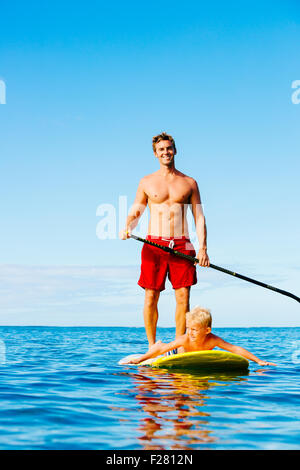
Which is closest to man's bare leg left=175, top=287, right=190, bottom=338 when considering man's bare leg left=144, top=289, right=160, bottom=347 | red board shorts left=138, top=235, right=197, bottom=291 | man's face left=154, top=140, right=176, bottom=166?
red board shorts left=138, top=235, right=197, bottom=291

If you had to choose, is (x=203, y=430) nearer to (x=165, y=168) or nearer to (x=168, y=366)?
(x=168, y=366)

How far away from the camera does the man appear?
904 centimetres

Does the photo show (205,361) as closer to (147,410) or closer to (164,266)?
(164,266)

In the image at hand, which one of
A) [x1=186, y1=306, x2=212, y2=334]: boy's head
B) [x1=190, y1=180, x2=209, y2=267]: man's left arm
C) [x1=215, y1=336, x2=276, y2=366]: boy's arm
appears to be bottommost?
[x1=215, y1=336, x2=276, y2=366]: boy's arm

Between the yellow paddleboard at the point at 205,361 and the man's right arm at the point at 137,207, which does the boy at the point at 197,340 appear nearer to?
the yellow paddleboard at the point at 205,361

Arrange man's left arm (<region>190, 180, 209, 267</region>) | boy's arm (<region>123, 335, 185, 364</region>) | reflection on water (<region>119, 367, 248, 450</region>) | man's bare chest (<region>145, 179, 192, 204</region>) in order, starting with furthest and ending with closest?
1. man's bare chest (<region>145, 179, 192, 204</region>)
2. man's left arm (<region>190, 180, 209, 267</region>)
3. boy's arm (<region>123, 335, 185, 364</region>)
4. reflection on water (<region>119, 367, 248, 450</region>)

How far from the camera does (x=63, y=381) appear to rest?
7.45m

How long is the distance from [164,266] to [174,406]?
3.90 meters

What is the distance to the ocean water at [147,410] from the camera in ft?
13.8

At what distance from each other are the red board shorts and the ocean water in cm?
155

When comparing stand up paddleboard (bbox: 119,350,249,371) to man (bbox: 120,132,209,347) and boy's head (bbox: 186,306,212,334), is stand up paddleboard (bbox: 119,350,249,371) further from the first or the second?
man (bbox: 120,132,209,347)
